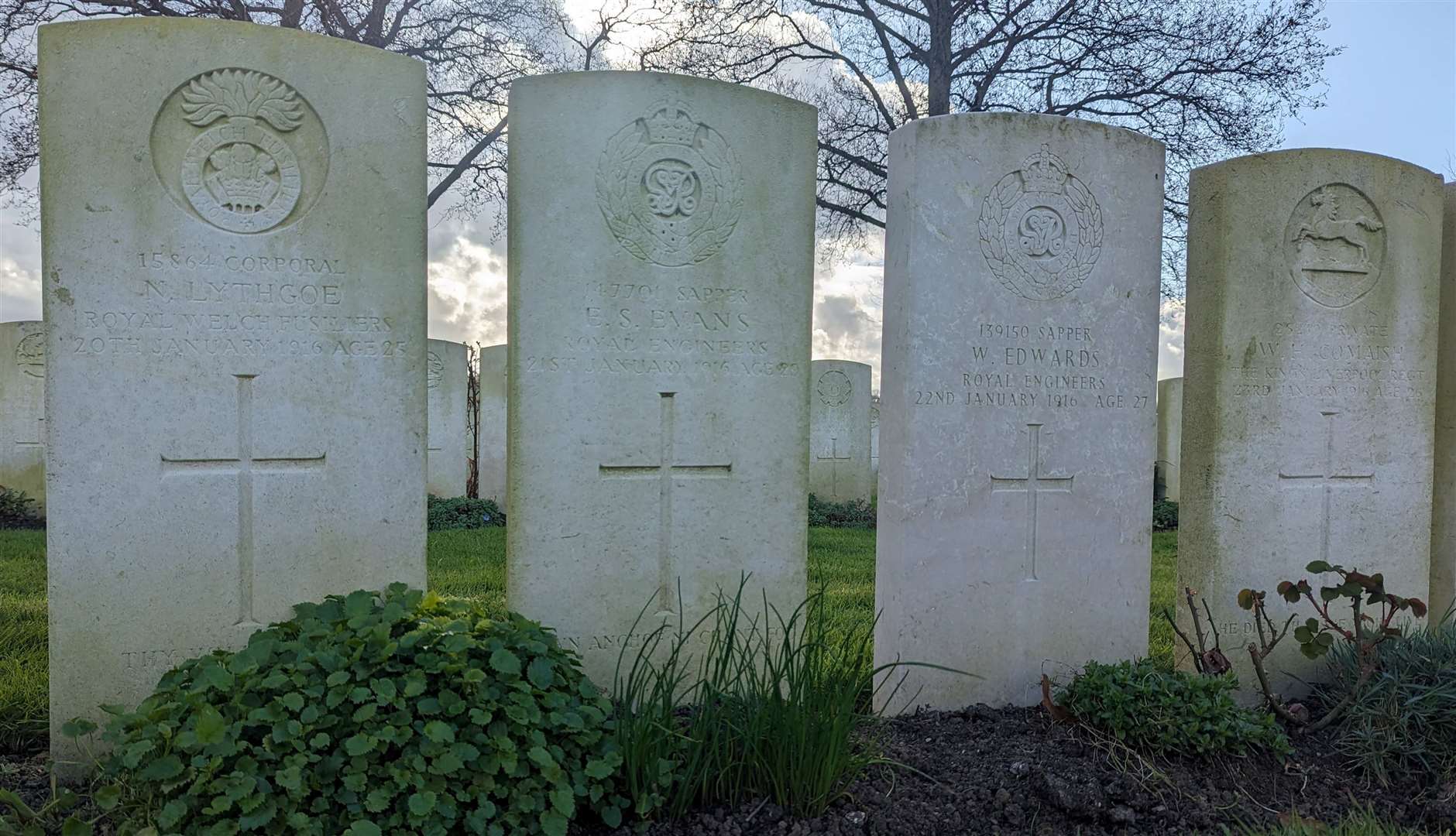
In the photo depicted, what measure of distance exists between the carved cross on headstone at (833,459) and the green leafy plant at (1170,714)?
27.9ft

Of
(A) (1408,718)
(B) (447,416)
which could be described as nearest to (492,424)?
(B) (447,416)

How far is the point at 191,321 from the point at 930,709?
10.3 ft

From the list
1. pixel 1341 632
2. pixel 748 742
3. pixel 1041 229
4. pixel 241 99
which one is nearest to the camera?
pixel 748 742

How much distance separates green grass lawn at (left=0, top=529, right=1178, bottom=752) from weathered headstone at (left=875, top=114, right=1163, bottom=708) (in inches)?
21.6

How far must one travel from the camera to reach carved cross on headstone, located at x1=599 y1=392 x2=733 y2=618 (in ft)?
12.6

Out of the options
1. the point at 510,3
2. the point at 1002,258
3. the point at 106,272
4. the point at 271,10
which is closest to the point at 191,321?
the point at 106,272

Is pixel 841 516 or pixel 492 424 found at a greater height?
pixel 492 424

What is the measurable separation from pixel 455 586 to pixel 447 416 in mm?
4943

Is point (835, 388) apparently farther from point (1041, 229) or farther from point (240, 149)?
point (240, 149)

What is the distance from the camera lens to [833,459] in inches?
486

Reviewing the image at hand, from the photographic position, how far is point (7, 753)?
3648 millimetres

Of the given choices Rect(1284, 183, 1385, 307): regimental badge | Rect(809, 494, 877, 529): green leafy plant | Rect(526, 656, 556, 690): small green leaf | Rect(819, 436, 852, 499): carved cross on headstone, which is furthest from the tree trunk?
Rect(526, 656, 556, 690): small green leaf

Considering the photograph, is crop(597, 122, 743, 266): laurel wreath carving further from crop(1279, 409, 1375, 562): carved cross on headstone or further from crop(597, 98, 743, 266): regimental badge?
crop(1279, 409, 1375, 562): carved cross on headstone

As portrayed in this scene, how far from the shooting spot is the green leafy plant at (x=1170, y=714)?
3.51 meters
